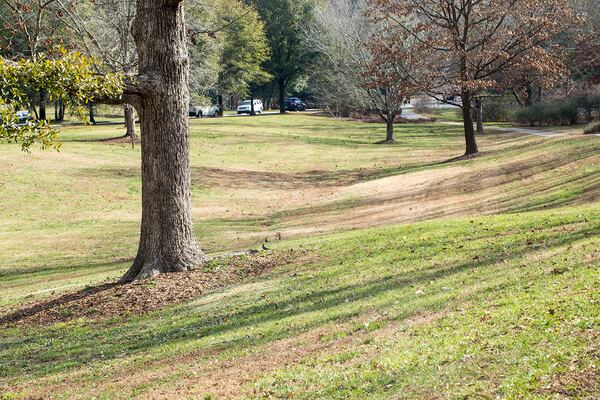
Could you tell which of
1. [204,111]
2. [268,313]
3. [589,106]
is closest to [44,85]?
[268,313]

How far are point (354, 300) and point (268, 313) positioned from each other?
120 cm

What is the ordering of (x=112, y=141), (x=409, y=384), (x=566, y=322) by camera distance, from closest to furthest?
(x=409, y=384) < (x=566, y=322) < (x=112, y=141)

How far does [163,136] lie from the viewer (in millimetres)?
14227

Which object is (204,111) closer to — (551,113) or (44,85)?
(551,113)

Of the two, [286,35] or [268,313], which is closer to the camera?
[268,313]

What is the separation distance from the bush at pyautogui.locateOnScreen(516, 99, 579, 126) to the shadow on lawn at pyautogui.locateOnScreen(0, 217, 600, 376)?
129 ft

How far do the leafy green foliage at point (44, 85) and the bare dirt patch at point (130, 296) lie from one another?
284 centimetres

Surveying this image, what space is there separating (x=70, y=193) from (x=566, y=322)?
81.1ft

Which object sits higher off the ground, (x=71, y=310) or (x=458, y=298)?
(x=458, y=298)

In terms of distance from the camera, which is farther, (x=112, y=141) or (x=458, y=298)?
(x=112, y=141)

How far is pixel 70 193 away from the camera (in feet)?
96.4

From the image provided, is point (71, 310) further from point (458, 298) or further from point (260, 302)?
point (458, 298)

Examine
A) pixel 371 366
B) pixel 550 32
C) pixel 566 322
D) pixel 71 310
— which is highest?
pixel 550 32

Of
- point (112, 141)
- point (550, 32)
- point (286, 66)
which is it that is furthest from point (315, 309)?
point (286, 66)
